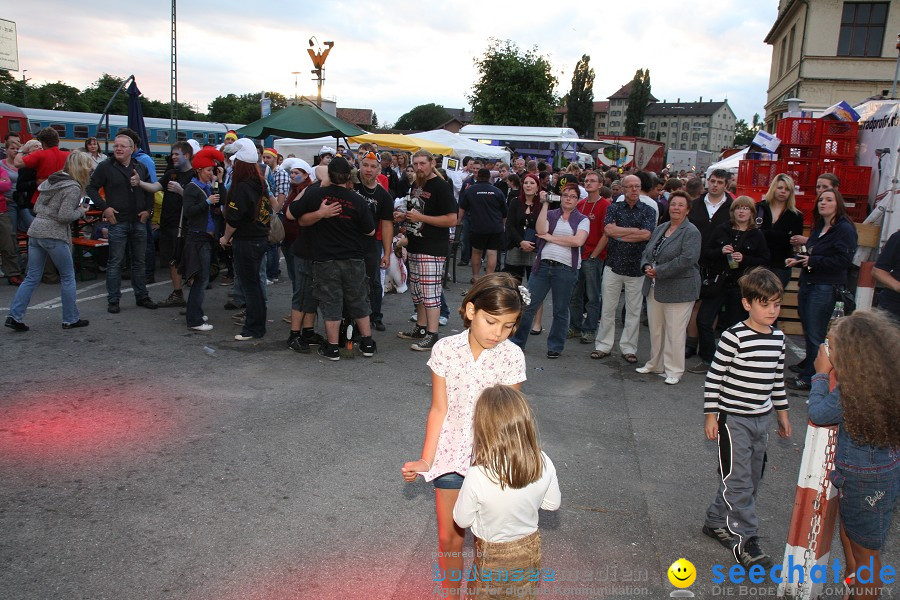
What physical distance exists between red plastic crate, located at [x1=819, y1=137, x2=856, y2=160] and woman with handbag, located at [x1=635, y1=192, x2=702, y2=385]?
4.65m

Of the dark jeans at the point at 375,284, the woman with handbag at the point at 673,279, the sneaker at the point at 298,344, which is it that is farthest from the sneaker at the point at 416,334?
the woman with handbag at the point at 673,279

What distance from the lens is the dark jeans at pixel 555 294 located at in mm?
7418

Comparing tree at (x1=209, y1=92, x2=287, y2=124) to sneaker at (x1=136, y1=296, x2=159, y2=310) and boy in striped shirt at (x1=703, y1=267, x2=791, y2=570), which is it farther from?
boy in striped shirt at (x1=703, y1=267, x2=791, y2=570)

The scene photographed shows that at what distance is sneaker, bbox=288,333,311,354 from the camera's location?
724 cm

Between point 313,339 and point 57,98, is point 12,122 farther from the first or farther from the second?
point 57,98

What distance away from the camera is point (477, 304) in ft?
9.40

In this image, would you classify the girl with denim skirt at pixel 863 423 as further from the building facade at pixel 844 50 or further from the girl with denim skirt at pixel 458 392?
the building facade at pixel 844 50

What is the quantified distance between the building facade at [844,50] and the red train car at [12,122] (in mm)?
32695

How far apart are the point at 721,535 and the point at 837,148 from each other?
823cm

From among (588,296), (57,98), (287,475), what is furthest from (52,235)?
(57,98)

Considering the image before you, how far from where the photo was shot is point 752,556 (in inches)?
139

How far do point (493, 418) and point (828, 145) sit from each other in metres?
9.67

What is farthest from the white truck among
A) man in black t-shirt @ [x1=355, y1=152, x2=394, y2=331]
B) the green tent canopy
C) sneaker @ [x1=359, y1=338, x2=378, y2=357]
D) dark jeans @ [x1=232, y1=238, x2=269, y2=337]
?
dark jeans @ [x1=232, y1=238, x2=269, y2=337]

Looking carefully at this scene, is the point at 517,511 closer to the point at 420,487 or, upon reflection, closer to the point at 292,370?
the point at 420,487
